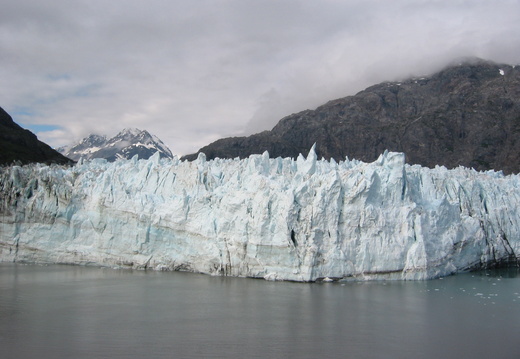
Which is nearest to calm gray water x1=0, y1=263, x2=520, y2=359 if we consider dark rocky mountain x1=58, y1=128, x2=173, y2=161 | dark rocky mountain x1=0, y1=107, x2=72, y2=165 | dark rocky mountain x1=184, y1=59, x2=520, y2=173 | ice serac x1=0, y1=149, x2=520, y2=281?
ice serac x1=0, y1=149, x2=520, y2=281

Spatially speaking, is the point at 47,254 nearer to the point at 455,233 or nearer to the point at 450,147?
the point at 455,233

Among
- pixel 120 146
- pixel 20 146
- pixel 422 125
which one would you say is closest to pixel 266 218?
pixel 20 146

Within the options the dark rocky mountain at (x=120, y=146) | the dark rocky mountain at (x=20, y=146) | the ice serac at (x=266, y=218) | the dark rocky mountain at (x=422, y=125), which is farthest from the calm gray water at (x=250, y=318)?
the dark rocky mountain at (x=120, y=146)

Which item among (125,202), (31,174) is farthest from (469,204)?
(31,174)

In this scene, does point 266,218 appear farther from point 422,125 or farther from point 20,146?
point 422,125

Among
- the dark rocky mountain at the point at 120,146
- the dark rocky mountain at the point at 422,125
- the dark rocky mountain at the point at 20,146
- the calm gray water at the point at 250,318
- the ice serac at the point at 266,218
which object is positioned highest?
the dark rocky mountain at the point at 120,146

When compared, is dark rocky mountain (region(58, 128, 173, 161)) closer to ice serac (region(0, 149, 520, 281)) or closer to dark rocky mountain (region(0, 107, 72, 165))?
dark rocky mountain (region(0, 107, 72, 165))

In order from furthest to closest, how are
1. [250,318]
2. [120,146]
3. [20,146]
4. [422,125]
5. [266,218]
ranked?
[120,146], [422,125], [20,146], [266,218], [250,318]

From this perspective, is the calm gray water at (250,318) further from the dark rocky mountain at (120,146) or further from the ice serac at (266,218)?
the dark rocky mountain at (120,146)
